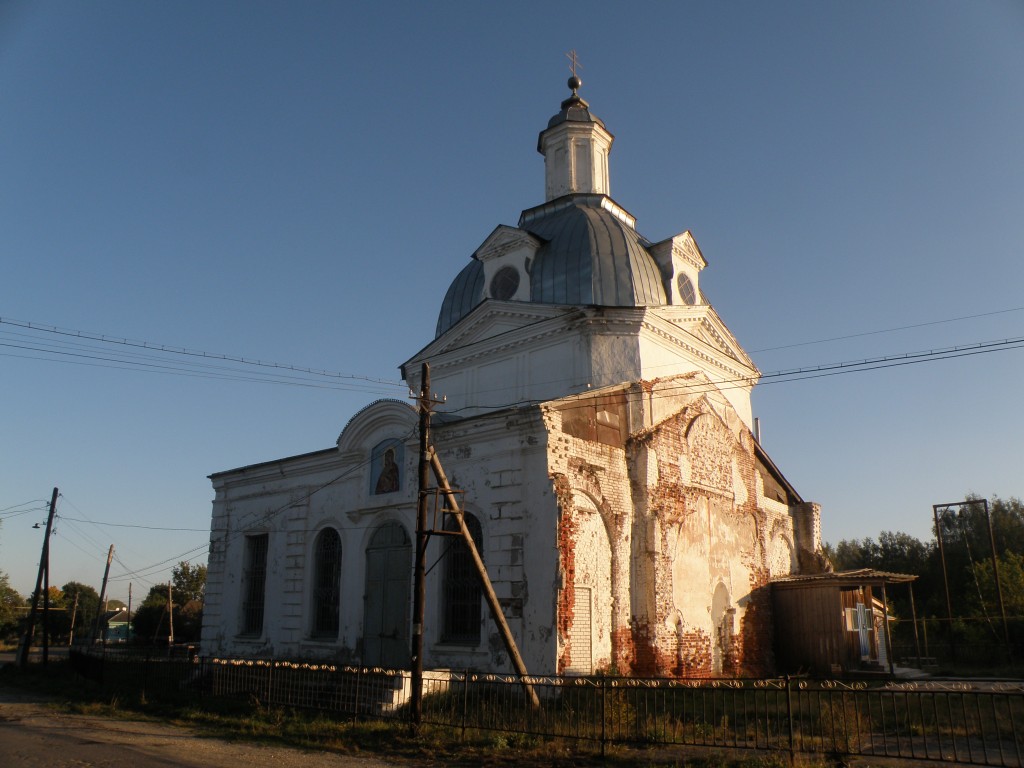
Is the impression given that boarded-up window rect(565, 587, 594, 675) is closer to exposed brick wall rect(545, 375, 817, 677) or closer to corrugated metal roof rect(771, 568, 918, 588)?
exposed brick wall rect(545, 375, 817, 677)

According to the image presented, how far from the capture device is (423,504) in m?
12.7

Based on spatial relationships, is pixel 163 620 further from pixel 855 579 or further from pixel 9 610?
pixel 855 579

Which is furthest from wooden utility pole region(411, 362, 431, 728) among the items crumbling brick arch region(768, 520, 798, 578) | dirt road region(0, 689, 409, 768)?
crumbling brick arch region(768, 520, 798, 578)

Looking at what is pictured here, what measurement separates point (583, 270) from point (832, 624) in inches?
436

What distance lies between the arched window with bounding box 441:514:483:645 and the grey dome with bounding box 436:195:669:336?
24.2 feet

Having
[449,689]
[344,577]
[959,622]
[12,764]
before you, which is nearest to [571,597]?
[449,689]

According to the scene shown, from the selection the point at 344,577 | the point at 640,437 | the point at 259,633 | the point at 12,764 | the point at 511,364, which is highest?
the point at 511,364

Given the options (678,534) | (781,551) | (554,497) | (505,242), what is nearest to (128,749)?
(554,497)

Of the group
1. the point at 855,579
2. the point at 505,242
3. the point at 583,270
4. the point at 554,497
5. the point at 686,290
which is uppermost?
the point at 505,242

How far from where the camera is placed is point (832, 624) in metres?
20.6

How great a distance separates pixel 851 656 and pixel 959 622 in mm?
13212

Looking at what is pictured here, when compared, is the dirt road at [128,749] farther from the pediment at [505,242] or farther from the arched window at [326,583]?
the pediment at [505,242]

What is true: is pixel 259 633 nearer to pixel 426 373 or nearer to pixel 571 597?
pixel 571 597

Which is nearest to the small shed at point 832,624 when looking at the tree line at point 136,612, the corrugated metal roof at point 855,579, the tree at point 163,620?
the corrugated metal roof at point 855,579
